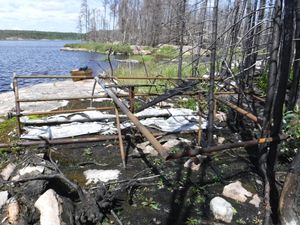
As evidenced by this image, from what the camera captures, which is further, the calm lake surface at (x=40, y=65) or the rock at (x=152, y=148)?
the calm lake surface at (x=40, y=65)

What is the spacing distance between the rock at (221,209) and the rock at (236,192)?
12.5 inches

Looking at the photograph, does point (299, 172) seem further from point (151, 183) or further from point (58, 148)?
point (58, 148)

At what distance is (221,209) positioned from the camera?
3.69m

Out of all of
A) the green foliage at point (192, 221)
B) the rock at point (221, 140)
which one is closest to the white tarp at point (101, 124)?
the rock at point (221, 140)

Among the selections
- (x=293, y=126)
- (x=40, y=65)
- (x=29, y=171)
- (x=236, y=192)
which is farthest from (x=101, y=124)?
(x=40, y=65)

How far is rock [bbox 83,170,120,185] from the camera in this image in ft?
14.6

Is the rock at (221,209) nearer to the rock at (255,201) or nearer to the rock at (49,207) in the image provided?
the rock at (255,201)

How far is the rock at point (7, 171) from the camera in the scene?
171 inches

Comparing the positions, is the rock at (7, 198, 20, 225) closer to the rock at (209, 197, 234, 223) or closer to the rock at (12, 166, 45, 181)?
the rock at (12, 166, 45, 181)

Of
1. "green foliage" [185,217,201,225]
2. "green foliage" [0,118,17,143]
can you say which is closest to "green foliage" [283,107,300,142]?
"green foliage" [185,217,201,225]

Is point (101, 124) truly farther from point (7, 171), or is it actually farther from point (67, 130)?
point (7, 171)

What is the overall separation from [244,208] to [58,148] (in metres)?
3.32

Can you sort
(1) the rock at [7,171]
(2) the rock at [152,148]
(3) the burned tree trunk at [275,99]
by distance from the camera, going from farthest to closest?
(2) the rock at [152,148] → (1) the rock at [7,171] → (3) the burned tree trunk at [275,99]

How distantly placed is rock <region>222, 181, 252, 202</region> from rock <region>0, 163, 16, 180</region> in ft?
9.92
